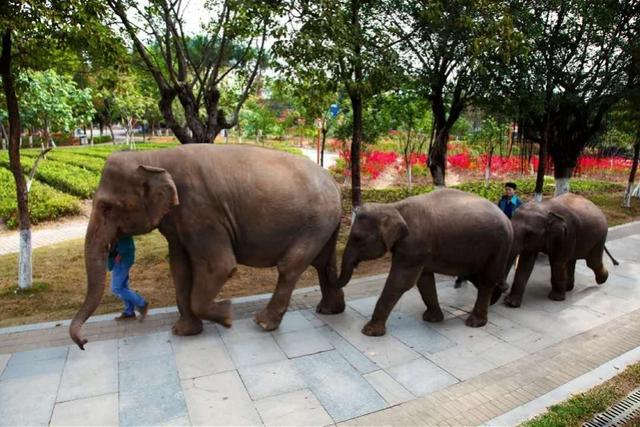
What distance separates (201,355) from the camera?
5.07 meters

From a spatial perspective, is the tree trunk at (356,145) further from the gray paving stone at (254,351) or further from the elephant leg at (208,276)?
the elephant leg at (208,276)

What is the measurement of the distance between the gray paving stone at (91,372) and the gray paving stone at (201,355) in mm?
644

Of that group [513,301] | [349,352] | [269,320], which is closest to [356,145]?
[513,301]

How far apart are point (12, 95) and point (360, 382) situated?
6.45 meters

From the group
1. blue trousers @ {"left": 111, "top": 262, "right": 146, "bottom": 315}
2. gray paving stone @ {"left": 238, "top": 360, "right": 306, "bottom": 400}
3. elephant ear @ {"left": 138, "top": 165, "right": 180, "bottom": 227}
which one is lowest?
gray paving stone @ {"left": 238, "top": 360, "right": 306, "bottom": 400}

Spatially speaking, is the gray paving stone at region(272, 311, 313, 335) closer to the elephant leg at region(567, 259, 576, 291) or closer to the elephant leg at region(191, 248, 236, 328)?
the elephant leg at region(191, 248, 236, 328)

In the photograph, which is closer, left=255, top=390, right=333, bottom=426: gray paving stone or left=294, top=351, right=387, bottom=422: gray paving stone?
left=255, top=390, right=333, bottom=426: gray paving stone

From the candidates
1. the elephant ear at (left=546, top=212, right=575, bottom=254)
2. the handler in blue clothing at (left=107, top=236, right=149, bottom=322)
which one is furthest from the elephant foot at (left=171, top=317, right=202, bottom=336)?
the elephant ear at (left=546, top=212, right=575, bottom=254)

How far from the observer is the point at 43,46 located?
21.9 ft

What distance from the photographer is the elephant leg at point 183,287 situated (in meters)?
5.33

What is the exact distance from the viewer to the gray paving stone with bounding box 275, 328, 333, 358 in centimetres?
520

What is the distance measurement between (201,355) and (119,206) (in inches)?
72.2

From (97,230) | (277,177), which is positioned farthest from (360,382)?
(97,230)

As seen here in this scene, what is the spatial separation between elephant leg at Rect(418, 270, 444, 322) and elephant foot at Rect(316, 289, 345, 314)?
1.07 metres
